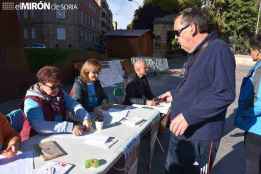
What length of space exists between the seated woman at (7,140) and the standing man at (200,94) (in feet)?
3.76

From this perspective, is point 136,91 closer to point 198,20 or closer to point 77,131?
point 77,131

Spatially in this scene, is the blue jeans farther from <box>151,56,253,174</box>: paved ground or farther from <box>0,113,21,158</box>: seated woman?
<box>151,56,253,174</box>: paved ground

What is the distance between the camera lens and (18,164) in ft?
7.35

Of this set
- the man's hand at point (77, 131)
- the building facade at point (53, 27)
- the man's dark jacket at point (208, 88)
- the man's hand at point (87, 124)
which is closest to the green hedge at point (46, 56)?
the man's hand at point (87, 124)

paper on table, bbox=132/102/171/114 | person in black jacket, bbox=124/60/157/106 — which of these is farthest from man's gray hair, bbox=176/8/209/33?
person in black jacket, bbox=124/60/157/106

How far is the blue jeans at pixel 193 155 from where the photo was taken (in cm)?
256

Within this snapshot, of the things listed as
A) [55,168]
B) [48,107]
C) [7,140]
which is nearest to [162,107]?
[48,107]

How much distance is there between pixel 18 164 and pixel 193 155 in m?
1.28

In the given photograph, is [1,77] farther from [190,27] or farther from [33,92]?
[190,27]

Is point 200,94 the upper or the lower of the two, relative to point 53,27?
lower

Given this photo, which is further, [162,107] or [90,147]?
[162,107]

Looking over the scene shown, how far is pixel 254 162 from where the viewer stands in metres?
3.18

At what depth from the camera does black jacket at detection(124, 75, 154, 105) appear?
5.11m

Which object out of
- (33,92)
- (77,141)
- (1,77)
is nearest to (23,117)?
(33,92)
